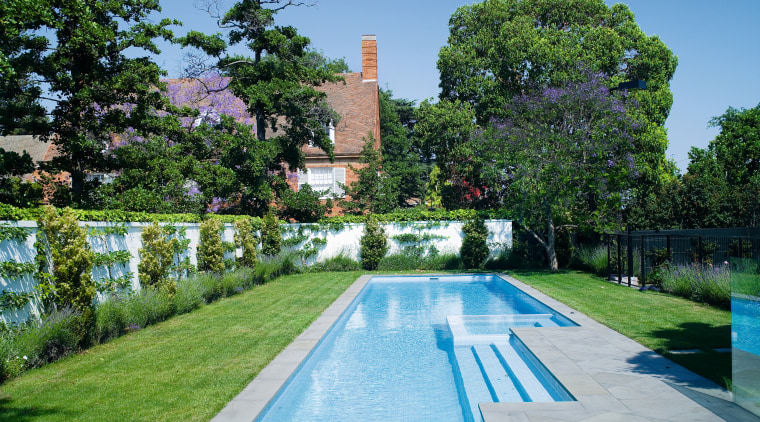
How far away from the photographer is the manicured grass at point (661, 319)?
6.47m

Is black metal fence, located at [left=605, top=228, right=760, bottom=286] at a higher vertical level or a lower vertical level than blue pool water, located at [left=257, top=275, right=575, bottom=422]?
higher

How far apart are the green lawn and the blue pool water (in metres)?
0.67

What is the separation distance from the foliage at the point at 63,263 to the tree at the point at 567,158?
13.9 meters

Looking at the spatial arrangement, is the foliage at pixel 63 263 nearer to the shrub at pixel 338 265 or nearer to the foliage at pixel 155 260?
the foliage at pixel 155 260

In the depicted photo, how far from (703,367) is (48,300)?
8.43 metres

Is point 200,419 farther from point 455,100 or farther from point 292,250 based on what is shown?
point 455,100

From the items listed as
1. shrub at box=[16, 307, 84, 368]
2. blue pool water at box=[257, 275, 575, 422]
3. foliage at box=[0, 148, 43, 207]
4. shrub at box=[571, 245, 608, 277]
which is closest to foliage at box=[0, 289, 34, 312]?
shrub at box=[16, 307, 84, 368]

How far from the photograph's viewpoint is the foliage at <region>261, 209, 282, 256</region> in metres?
19.4

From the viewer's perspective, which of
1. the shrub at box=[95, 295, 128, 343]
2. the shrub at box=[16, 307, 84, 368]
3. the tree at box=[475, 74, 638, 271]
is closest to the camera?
the shrub at box=[16, 307, 84, 368]

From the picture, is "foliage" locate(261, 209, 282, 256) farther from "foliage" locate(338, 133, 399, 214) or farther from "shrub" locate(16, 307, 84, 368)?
"shrub" locate(16, 307, 84, 368)

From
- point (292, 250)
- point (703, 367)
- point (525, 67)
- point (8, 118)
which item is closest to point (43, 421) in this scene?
point (703, 367)

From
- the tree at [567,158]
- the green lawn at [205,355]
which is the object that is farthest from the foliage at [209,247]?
the tree at [567,158]

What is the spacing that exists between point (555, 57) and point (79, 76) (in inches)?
754

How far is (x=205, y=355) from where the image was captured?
7434 millimetres
